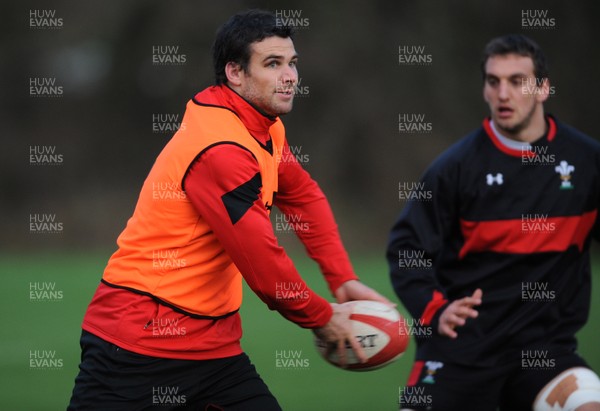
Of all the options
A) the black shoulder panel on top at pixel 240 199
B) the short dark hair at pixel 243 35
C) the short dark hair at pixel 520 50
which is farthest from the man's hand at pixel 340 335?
the short dark hair at pixel 520 50

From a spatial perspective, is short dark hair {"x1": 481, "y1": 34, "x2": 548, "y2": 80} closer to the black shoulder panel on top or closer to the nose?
the nose

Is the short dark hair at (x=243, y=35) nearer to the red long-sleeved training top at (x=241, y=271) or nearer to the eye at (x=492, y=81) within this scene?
the red long-sleeved training top at (x=241, y=271)

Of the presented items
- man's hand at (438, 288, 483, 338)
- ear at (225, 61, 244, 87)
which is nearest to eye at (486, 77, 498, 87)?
man's hand at (438, 288, 483, 338)

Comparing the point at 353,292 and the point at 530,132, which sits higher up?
the point at 530,132

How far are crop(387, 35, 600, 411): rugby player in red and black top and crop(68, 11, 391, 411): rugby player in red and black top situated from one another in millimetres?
519

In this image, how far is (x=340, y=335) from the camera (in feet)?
12.2

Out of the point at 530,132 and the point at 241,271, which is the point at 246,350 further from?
the point at 241,271

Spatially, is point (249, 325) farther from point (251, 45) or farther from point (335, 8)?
point (335, 8)

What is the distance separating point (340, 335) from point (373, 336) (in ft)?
0.57

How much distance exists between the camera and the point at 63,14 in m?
19.8

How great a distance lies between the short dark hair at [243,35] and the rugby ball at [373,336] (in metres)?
1.05

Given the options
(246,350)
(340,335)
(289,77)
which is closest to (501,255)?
(340,335)

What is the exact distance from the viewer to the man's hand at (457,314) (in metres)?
3.91

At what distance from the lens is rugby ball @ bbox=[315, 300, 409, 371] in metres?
3.82
